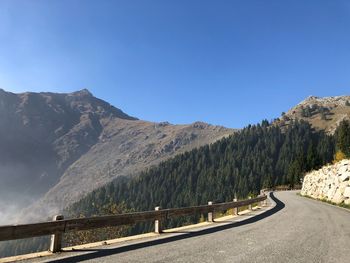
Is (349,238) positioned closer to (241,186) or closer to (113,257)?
(113,257)

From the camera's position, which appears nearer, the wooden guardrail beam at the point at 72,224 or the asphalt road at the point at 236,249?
the asphalt road at the point at 236,249

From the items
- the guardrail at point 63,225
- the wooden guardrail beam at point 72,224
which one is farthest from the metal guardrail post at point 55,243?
the wooden guardrail beam at point 72,224

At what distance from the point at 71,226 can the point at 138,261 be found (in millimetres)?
3596

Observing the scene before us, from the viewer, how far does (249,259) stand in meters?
9.07

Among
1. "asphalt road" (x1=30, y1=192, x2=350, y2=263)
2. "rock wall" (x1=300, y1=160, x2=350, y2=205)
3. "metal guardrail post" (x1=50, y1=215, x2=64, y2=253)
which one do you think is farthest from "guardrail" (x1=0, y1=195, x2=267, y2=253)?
"rock wall" (x1=300, y1=160, x2=350, y2=205)

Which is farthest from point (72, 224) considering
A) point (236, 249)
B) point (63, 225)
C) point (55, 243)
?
point (236, 249)

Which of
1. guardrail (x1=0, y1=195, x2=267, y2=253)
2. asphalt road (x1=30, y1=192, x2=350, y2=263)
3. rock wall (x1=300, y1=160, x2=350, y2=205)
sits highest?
rock wall (x1=300, y1=160, x2=350, y2=205)

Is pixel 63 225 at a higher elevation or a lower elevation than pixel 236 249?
higher

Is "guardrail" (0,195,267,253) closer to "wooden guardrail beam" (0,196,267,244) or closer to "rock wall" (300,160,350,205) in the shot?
"wooden guardrail beam" (0,196,267,244)

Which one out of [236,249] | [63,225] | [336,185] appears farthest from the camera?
[336,185]

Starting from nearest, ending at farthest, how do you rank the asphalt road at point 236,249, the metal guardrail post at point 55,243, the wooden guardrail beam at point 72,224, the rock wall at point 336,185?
the asphalt road at point 236,249, the wooden guardrail beam at point 72,224, the metal guardrail post at point 55,243, the rock wall at point 336,185

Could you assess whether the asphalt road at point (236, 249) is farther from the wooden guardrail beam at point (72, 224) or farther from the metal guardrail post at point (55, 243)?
the wooden guardrail beam at point (72, 224)

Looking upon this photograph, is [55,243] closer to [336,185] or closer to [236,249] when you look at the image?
[236,249]

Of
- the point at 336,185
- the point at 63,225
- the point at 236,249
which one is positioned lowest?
the point at 236,249
